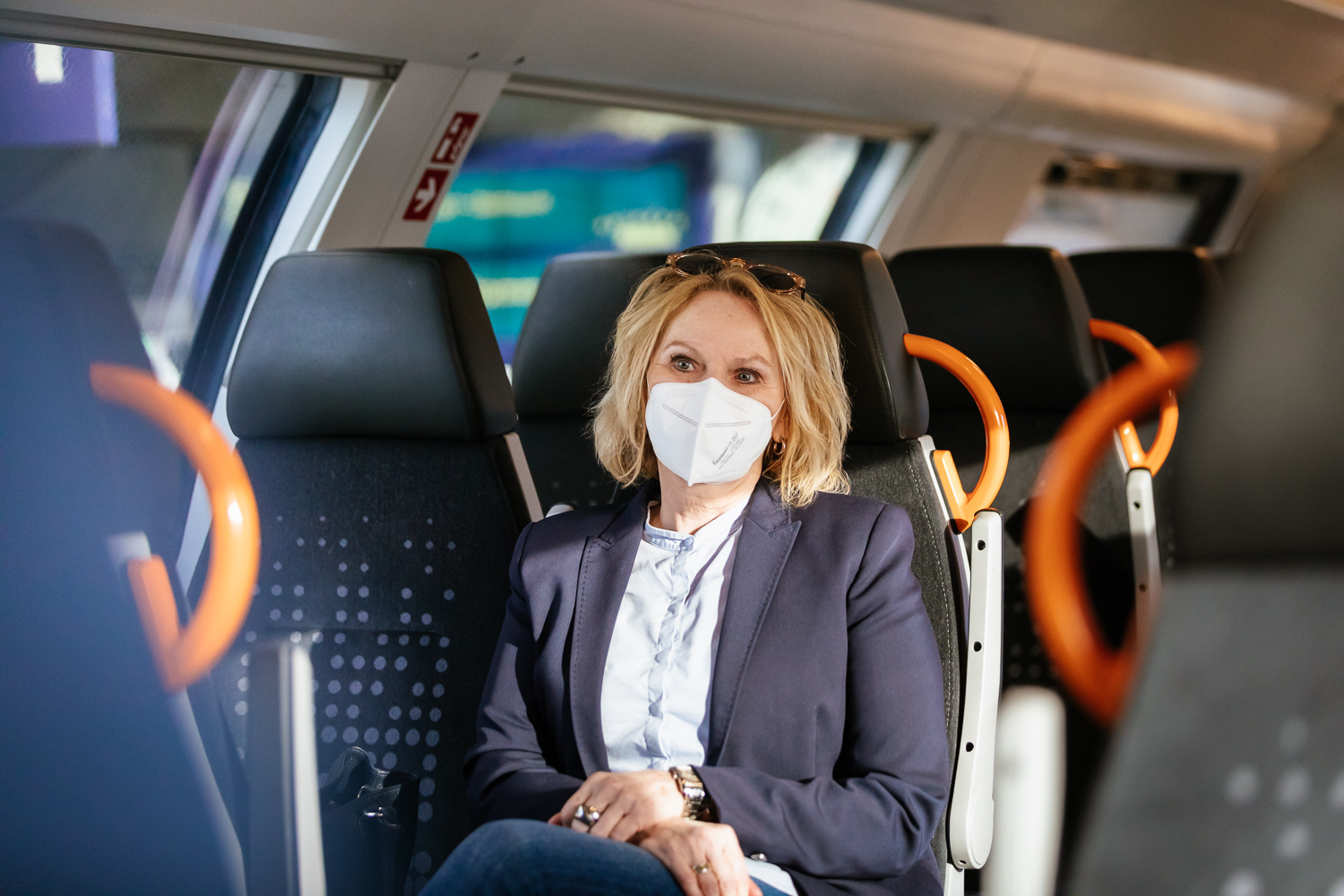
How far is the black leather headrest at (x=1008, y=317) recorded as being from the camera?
102 inches

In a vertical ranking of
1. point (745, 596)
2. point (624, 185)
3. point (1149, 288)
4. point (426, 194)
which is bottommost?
point (745, 596)

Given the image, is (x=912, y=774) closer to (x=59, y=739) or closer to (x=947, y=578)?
(x=947, y=578)

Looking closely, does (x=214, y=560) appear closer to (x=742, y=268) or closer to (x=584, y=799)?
(x=584, y=799)

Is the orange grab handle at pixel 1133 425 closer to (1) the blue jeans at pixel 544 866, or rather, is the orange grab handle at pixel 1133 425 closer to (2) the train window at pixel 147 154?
(1) the blue jeans at pixel 544 866

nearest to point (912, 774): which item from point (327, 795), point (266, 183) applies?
point (327, 795)

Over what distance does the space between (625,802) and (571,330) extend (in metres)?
1.42

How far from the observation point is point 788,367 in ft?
6.03

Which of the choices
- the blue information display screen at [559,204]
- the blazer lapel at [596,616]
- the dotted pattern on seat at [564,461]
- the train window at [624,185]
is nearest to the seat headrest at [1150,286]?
the train window at [624,185]

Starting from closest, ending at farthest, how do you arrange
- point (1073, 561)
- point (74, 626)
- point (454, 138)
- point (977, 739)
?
1. point (1073, 561)
2. point (74, 626)
3. point (977, 739)
4. point (454, 138)

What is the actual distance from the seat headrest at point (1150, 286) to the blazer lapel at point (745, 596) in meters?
1.98

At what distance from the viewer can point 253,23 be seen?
265 centimetres

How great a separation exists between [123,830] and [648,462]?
45.6 inches

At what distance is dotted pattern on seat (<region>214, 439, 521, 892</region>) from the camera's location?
6.66ft

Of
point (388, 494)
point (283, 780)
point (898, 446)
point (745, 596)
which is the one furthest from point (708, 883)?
point (388, 494)
